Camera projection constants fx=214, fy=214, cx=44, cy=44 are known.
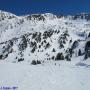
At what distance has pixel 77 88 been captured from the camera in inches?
773

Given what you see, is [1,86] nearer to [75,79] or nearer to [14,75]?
[14,75]

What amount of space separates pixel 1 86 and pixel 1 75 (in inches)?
190

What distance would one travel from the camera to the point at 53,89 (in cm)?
1922

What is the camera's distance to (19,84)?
20.5 meters

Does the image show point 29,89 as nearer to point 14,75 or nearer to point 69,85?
point 69,85

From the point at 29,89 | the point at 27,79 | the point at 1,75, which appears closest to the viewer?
the point at 29,89

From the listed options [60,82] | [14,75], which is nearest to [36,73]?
[14,75]

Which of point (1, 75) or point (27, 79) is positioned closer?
point (27, 79)

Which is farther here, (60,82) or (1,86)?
(60,82)

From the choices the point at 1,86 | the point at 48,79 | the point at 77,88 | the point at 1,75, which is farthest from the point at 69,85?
the point at 1,75

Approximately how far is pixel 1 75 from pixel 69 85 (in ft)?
26.6

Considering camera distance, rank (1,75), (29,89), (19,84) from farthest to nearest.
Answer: (1,75) → (19,84) → (29,89)

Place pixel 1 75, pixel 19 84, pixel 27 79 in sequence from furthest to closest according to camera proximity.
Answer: pixel 1 75, pixel 27 79, pixel 19 84

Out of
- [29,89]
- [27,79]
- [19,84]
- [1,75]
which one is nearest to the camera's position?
[29,89]
